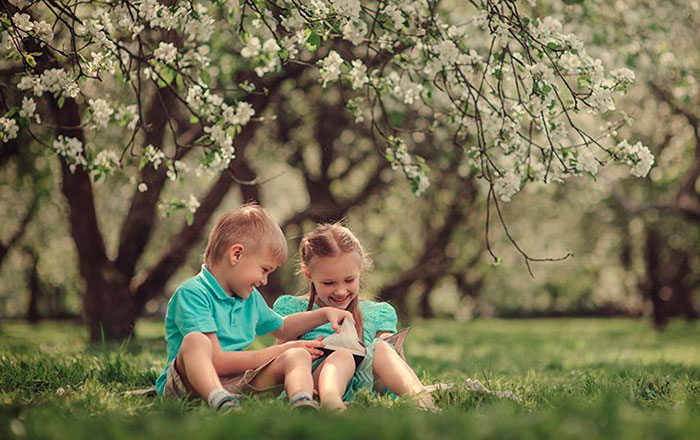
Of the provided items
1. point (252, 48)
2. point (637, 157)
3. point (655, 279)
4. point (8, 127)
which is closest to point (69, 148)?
point (8, 127)

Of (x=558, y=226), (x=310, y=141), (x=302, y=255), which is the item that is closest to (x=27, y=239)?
(x=310, y=141)

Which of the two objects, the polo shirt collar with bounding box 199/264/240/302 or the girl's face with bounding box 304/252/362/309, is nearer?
the polo shirt collar with bounding box 199/264/240/302

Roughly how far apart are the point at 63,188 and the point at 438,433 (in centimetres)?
722

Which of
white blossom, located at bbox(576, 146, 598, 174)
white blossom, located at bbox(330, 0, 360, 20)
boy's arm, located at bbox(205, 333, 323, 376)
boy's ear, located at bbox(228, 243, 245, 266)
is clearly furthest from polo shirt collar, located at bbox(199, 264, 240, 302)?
white blossom, located at bbox(576, 146, 598, 174)

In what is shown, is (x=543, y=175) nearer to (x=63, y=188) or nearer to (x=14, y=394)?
(x=14, y=394)

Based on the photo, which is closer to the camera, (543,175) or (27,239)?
(543,175)

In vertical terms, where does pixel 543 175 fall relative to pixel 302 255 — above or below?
above

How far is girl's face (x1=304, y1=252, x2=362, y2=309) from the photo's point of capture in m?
4.38

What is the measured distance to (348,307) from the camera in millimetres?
4480

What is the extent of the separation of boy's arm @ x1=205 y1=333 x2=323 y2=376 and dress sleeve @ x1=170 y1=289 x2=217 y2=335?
0.06 meters

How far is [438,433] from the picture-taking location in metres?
2.38

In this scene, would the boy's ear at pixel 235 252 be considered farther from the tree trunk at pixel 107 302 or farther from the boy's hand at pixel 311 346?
the tree trunk at pixel 107 302

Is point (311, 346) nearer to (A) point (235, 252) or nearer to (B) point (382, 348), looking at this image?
(B) point (382, 348)

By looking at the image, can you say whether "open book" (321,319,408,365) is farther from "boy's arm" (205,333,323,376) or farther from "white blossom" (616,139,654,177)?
"white blossom" (616,139,654,177)
